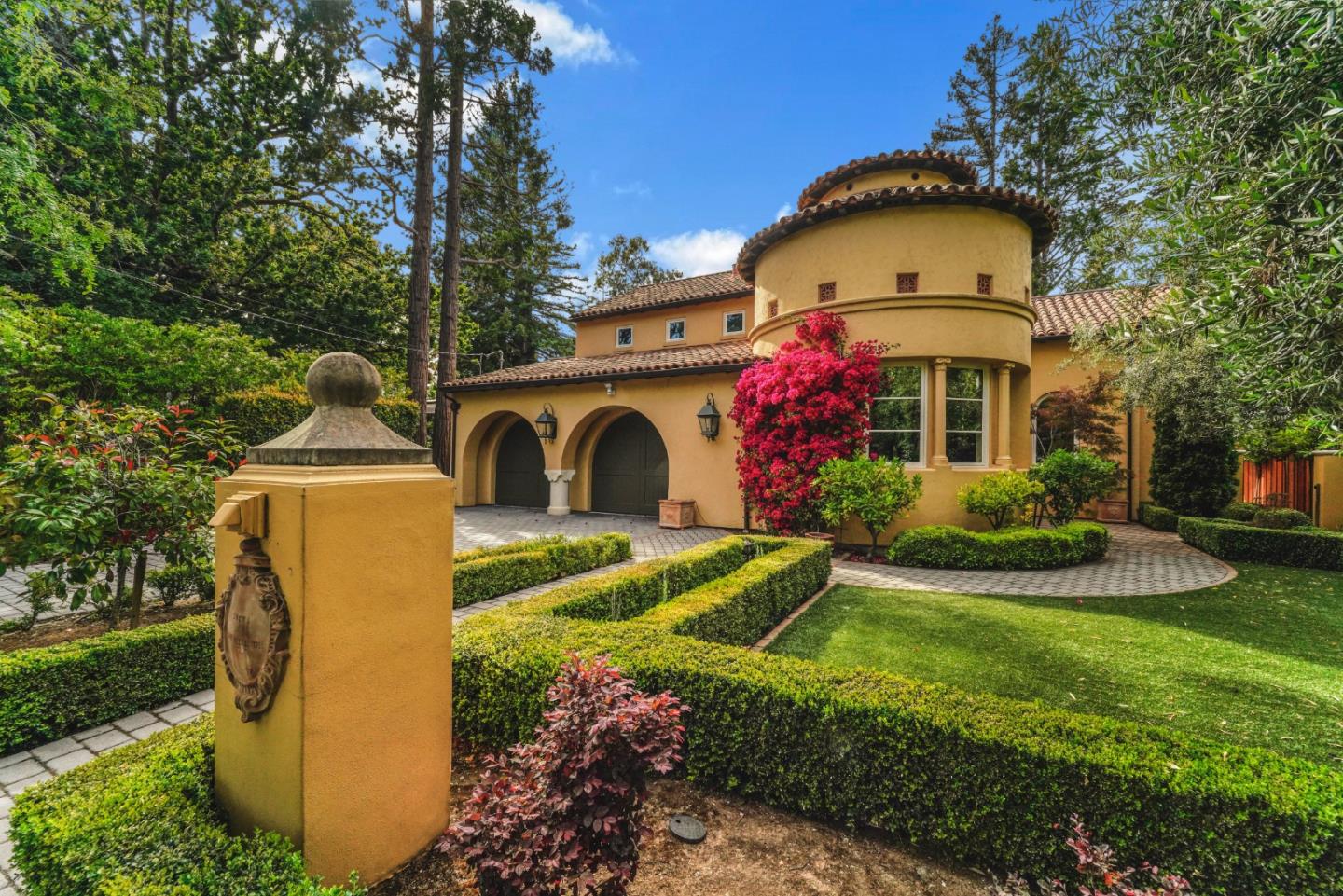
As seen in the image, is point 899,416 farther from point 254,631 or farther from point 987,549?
point 254,631

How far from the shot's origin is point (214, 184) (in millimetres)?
15492

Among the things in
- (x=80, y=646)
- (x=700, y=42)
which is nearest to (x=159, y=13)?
(x=700, y=42)

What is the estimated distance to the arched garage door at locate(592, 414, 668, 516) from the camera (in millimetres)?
15156

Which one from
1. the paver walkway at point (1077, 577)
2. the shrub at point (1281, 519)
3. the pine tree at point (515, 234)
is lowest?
the paver walkway at point (1077, 577)

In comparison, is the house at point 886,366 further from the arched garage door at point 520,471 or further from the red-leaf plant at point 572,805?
the red-leaf plant at point 572,805

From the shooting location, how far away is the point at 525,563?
24.7 feet

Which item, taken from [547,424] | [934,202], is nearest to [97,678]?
[547,424]

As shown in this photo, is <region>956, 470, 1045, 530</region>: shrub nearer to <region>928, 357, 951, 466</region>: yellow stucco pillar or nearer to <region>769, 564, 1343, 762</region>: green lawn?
<region>928, 357, 951, 466</region>: yellow stucco pillar

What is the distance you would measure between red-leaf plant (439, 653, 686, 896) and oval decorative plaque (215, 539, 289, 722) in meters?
0.96

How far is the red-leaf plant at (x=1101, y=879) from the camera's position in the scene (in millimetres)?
2066

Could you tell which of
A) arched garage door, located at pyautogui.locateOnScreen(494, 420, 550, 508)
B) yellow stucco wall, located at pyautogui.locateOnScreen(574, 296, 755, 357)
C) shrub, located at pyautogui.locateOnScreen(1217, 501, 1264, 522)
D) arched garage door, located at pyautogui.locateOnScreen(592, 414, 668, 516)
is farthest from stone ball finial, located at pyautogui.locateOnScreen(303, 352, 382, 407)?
shrub, located at pyautogui.locateOnScreen(1217, 501, 1264, 522)

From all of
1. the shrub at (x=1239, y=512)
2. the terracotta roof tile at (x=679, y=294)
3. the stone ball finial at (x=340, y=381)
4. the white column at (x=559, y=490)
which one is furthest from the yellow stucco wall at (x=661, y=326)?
the stone ball finial at (x=340, y=381)

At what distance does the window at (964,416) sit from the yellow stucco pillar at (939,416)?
286 millimetres

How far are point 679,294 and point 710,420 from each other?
8396 mm
